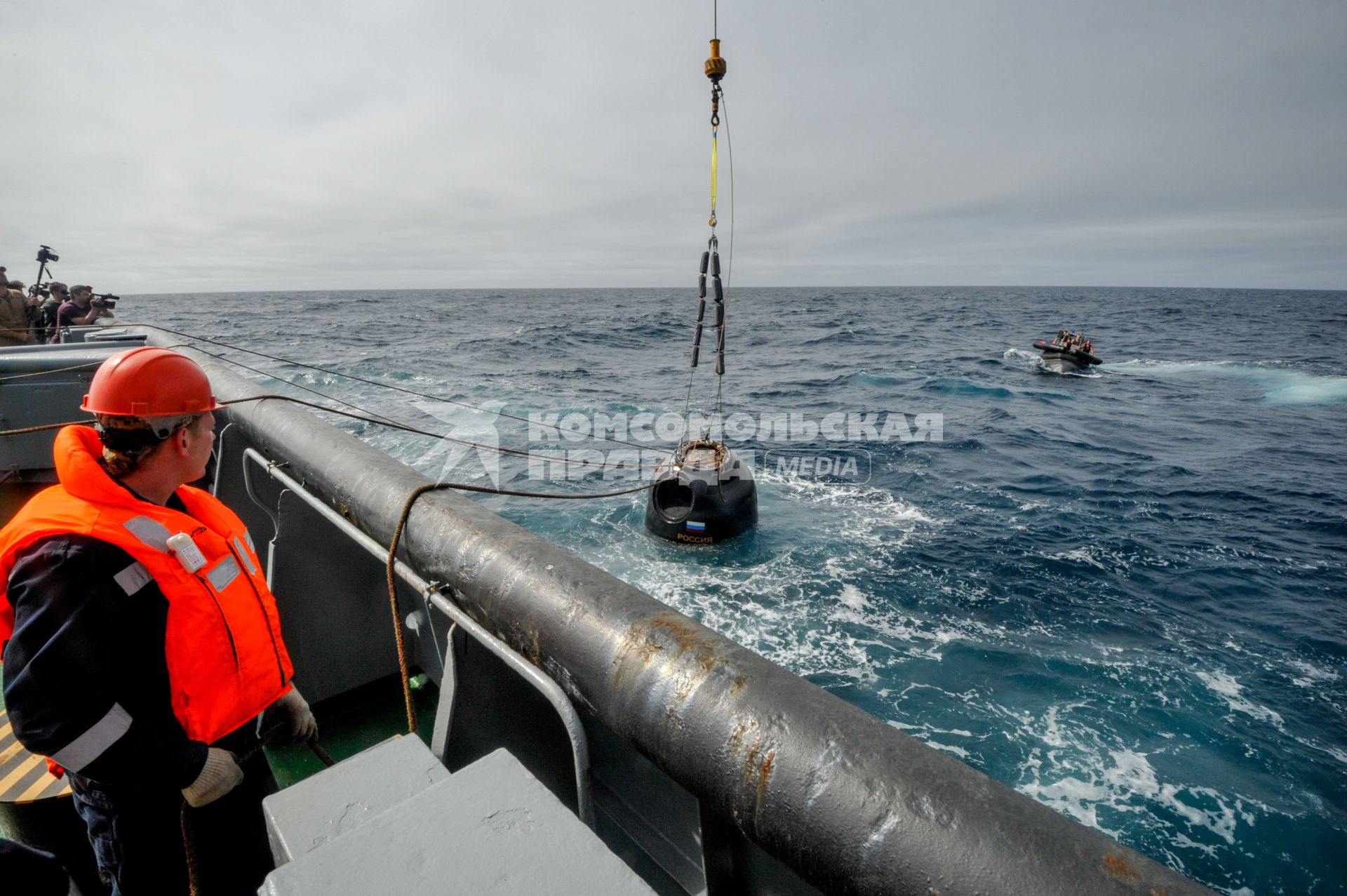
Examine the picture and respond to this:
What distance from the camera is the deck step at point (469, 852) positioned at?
1.05 meters

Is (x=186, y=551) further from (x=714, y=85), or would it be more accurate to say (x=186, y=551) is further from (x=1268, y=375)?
(x=1268, y=375)

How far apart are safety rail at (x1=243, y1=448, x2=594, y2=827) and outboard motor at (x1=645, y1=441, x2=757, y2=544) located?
6.85 m

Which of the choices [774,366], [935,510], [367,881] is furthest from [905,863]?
[774,366]

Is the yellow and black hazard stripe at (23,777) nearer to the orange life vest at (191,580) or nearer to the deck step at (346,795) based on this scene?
the orange life vest at (191,580)

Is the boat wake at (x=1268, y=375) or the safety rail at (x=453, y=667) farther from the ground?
the safety rail at (x=453, y=667)

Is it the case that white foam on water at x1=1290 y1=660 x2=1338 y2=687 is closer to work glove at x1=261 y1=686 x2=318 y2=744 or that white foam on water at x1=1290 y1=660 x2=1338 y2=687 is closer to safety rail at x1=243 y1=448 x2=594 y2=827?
safety rail at x1=243 y1=448 x2=594 y2=827

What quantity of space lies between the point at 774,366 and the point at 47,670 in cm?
3392

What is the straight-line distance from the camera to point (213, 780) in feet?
6.21

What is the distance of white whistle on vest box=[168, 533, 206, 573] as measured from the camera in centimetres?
178

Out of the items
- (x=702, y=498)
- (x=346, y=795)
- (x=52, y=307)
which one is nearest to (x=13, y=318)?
(x=52, y=307)

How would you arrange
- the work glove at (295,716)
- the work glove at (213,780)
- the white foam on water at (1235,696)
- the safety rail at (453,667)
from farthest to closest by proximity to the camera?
the white foam on water at (1235,696) → the work glove at (295,716) → the work glove at (213,780) → the safety rail at (453,667)

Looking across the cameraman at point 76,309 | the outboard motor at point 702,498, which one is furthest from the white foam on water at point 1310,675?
the cameraman at point 76,309

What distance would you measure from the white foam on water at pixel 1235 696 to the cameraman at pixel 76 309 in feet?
63.5

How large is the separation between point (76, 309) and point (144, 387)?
15339mm
